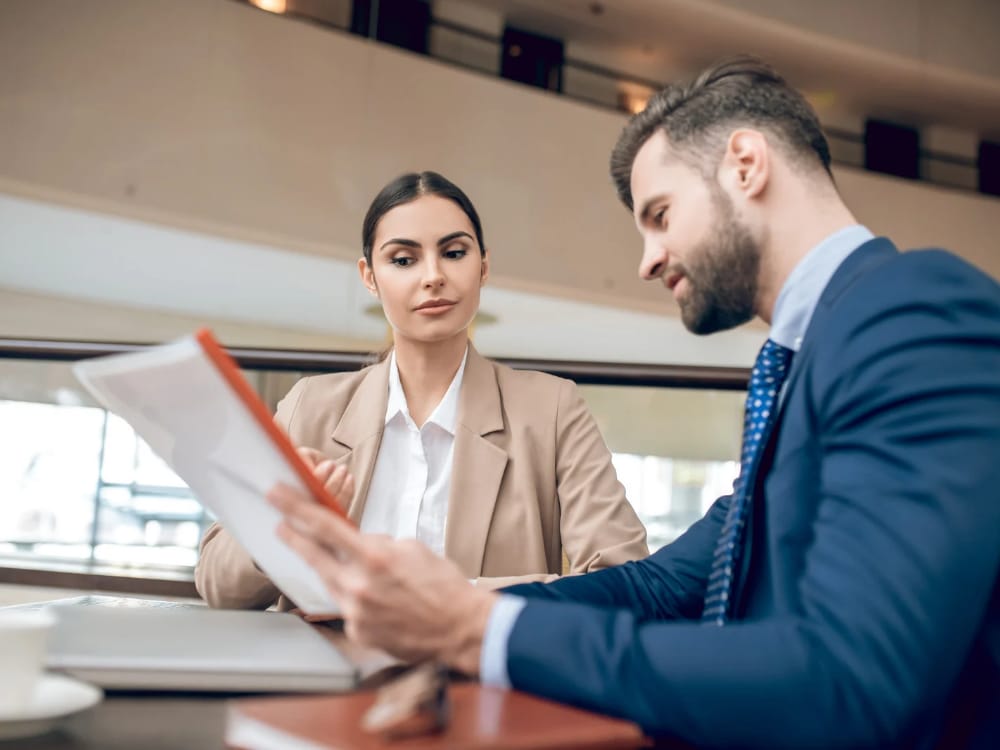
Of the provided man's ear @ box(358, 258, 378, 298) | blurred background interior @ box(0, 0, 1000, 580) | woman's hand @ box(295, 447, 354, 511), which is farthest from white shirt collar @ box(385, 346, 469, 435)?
blurred background interior @ box(0, 0, 1000, 580)

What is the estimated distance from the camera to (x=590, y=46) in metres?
8.88

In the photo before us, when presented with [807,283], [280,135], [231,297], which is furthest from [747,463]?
[231,297]

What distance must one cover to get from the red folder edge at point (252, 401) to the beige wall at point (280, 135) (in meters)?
5.98

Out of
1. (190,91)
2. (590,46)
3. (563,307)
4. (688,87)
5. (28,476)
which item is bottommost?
(28,476)

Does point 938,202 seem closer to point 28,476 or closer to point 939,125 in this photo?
point 939,125

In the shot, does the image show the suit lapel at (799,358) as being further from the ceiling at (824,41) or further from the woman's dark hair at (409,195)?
the ceiling at (824,41)

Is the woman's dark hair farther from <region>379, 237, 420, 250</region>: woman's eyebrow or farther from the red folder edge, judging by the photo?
the red folder edge

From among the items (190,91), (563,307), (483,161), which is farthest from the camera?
(563,307)

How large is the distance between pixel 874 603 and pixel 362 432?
45.2 inches

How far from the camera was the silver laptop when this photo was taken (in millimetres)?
758

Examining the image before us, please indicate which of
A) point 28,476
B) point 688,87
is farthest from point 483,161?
point 688,87

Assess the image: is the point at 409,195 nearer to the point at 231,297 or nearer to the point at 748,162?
the point at 748,162

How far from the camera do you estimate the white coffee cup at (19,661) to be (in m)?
0.65

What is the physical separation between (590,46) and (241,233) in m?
4.14
